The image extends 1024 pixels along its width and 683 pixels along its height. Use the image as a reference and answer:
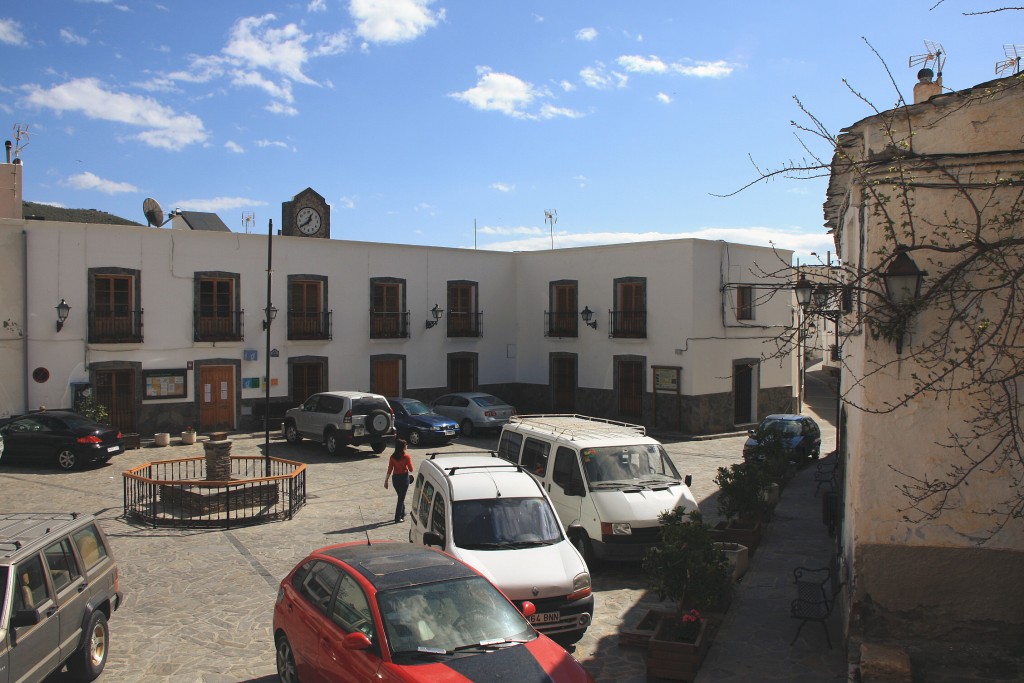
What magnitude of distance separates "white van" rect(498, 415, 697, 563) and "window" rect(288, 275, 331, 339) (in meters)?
14.3

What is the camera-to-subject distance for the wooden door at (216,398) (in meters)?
23.8

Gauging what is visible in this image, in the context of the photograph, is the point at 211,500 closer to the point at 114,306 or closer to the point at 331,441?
the point at 331,441

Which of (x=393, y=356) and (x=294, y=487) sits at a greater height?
(x=393, y=356)

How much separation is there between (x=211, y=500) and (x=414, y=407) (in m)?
10.2

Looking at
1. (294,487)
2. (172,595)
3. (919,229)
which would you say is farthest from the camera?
(294,487)

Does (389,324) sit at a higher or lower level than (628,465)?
higher

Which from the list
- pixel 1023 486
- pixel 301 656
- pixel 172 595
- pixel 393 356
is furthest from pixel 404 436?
pixel 1023 486

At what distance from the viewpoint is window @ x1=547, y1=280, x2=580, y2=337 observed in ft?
95.6

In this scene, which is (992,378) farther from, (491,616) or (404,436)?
(404,436)

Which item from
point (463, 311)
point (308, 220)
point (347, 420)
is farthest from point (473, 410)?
point (308, 220)

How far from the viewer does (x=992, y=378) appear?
684 cm

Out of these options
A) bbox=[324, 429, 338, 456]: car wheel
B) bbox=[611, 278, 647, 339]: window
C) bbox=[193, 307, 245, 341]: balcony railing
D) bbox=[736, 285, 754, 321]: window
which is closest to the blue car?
bbox=[324, 429, 338, 456]: car wheel

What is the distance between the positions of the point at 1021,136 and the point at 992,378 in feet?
6.94

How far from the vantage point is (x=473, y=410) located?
25.0m
